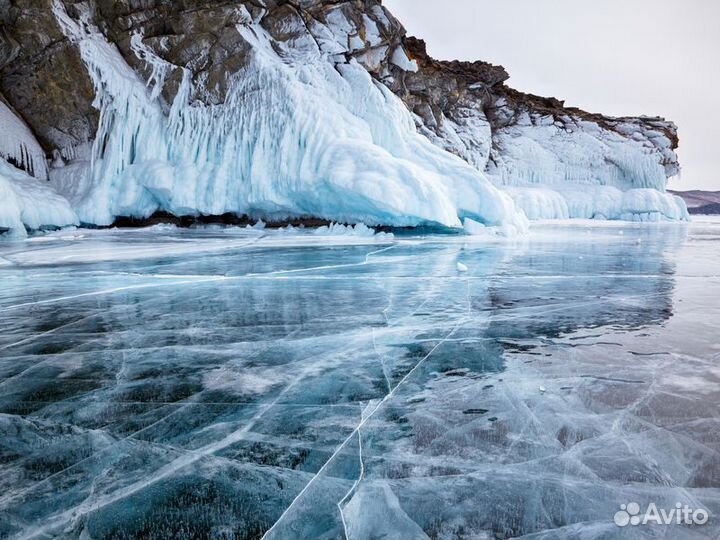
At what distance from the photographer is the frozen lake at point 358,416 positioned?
1256 millimetres

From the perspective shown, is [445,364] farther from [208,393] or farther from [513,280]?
[513,280]

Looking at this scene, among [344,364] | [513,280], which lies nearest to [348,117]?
[513,280]

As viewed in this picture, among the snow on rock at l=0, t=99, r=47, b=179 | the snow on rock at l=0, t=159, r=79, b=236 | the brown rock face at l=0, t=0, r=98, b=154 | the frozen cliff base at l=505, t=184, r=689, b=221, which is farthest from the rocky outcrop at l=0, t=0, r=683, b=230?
the frozen cliff base at l=505, t=184, r=689, b=221

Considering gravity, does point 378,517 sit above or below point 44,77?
below

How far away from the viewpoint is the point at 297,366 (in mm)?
2377

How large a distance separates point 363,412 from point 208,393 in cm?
69

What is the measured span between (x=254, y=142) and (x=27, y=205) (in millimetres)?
5485

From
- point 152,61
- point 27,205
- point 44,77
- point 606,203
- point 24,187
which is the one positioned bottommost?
point 27,205

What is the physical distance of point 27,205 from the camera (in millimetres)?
A: 11352

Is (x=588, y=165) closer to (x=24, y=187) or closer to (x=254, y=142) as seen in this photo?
(x=254, y=142)
